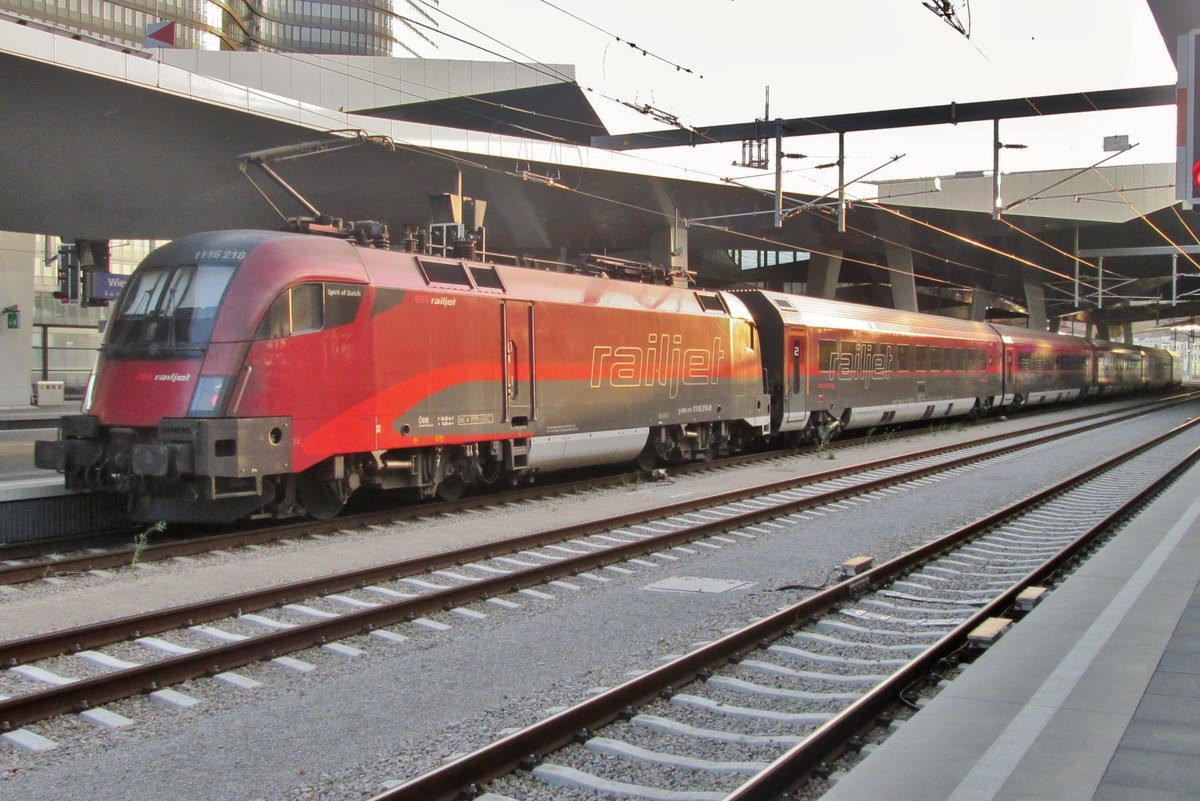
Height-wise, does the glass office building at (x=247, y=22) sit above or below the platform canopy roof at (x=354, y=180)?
above

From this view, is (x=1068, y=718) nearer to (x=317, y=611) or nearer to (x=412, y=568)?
(x=317, y=611)

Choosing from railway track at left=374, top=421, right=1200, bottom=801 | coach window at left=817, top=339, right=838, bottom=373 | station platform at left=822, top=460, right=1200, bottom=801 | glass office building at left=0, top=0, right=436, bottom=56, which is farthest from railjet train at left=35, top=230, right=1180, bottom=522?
glass office building at left=0, top=0, right=436, bottom=56

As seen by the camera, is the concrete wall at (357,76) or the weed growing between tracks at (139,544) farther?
the concrete wall at (357,76)

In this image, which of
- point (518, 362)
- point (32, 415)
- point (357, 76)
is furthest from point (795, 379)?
point (357, 76)

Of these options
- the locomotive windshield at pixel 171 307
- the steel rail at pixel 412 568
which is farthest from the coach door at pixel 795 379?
the locomotive windshield at pixel 171 307

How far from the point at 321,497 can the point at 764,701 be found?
7528mm

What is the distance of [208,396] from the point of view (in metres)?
10.2

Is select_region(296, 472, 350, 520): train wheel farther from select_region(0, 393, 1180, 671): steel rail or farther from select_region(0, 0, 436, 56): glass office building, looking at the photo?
select_region(0, 0, 436, 56): glass office building

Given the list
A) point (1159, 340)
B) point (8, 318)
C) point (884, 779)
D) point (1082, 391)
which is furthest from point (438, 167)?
point (1159, 340)

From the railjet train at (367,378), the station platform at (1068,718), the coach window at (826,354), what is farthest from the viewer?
the coach window at (826,354)

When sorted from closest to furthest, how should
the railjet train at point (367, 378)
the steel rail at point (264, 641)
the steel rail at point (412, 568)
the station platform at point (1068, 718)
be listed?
1. the station platform at point (1068, 718)
2. the steel rail at point (264, 641)
3. the steel rail at point (412, 568)
4. the railjet train at point (367, 378)

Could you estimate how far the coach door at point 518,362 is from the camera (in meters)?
13.5

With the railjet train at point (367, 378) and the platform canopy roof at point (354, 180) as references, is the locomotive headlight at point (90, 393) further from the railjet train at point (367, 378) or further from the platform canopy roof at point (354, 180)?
the platform canopy roof at point (354, 180)

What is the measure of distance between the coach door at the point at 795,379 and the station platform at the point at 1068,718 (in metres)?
13.5
